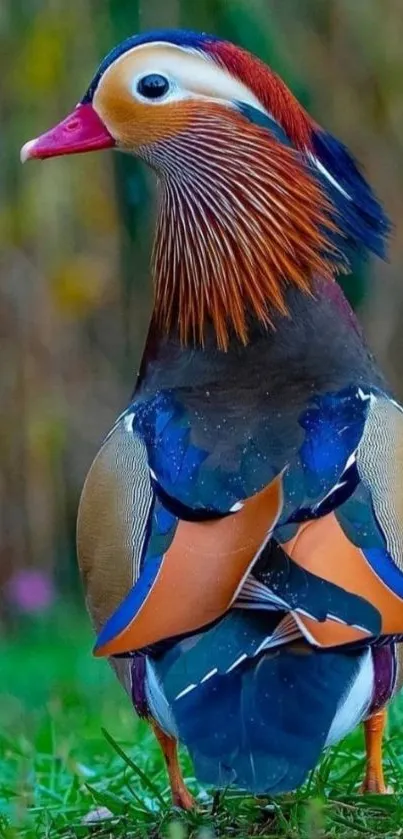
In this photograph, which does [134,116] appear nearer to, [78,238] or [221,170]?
[221,170]

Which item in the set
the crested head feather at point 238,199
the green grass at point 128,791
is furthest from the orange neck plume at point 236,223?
the green grass at point 128,791

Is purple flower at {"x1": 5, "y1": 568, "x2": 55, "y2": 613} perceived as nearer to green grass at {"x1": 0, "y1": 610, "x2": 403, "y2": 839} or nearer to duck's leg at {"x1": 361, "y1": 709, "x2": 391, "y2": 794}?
green grass at {"x1": 0, "y1": 610, "x2": 403, "y2": 839}

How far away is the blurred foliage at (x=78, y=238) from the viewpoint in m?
8.05

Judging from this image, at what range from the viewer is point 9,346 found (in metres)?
9.54

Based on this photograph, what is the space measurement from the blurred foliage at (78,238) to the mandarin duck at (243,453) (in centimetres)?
371

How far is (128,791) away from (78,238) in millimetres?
6558

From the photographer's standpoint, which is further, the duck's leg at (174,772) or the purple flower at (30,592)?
the purple flower at (30,592)

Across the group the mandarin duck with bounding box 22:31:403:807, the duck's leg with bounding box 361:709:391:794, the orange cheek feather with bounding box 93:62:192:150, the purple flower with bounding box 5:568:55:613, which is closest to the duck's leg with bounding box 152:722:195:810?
the mandarin duck with bounding box 22:31:403:807

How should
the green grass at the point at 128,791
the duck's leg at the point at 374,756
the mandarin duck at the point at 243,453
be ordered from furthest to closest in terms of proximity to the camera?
the duck's leg at the point at 374,756, the green grass at the point at 128,791, the mandarin duck at the point at 243,453

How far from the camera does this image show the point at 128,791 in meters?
3.29

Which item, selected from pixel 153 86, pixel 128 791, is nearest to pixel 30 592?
pixel 128 791

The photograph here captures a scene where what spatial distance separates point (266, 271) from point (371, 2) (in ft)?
17.4

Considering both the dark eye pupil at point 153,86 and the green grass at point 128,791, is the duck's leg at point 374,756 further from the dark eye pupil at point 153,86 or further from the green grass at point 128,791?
the dark eye pupil at point 153,86

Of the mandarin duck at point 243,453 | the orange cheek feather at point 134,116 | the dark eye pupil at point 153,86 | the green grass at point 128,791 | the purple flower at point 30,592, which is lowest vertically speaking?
the purple flower at point 30,592
